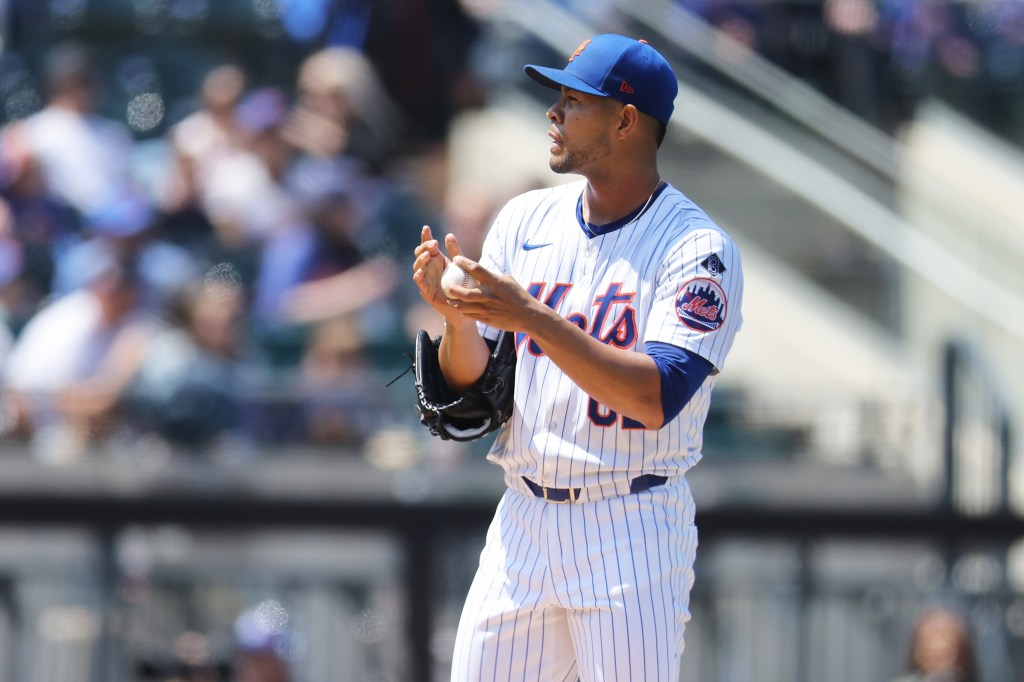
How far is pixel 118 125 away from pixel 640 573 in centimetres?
641

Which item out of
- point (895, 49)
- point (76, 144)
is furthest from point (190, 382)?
point (895, 49)

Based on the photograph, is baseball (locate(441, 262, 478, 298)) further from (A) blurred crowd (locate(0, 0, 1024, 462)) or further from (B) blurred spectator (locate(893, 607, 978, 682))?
(A) blurred crowd (locate(0, 0, 1024, 462))

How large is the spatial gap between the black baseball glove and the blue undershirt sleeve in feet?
1.10

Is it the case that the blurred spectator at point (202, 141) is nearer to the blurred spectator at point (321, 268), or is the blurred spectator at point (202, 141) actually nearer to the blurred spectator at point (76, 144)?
the blurred spectator at point (76, 144)

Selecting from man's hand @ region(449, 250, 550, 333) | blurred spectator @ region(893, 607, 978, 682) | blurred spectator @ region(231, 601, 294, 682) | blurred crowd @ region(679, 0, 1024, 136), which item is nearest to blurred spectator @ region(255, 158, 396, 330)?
blurred spectator @ region(231, 601, 294, 682)

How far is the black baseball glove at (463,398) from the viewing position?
3002 mm

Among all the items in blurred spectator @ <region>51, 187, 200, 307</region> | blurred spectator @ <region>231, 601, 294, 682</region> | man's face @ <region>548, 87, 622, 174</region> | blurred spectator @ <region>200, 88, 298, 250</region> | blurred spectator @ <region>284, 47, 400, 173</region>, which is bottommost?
blurred spectator @ <region>231, 601, 294, 682</region>

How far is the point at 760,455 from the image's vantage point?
6.62m

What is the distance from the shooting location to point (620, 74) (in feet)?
9.49

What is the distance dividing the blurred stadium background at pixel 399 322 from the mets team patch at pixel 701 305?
1.22 m

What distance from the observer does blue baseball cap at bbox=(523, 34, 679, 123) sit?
9.48ft

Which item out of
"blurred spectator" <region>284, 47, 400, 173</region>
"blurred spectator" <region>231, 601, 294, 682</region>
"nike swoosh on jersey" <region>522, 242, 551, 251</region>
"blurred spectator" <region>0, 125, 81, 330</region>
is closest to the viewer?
"nike swoosh on jersey" <region>522, 242, 551, 251</region>

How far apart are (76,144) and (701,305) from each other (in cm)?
582

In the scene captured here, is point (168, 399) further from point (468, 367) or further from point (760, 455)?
point (468, 367)
